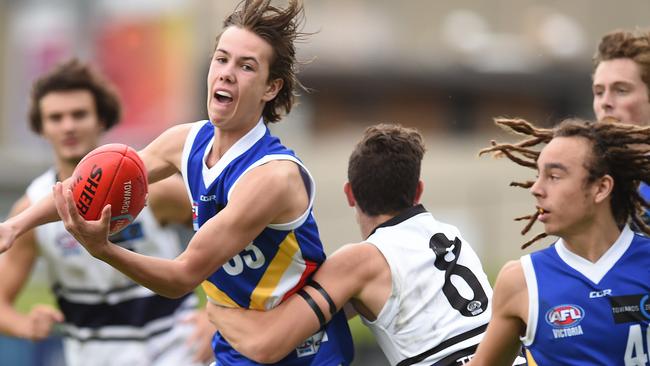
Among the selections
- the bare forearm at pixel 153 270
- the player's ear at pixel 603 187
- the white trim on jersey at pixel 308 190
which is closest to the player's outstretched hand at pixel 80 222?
the bare forearm at pixel 153 270

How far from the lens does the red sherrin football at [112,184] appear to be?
17.5ft

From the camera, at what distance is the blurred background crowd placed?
26.2m

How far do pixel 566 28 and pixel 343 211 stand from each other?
53.0 ft

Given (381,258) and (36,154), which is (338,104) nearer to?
(36,154)

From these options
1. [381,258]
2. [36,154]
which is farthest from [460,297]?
[36,154]

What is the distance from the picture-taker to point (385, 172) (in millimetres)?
6012

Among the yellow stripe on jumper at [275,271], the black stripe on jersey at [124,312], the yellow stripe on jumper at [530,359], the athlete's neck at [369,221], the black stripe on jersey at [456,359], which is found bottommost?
the black stripe on jersey at [124,312]

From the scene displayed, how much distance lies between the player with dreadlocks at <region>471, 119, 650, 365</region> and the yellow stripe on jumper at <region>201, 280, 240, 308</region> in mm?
1188

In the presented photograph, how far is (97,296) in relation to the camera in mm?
8047

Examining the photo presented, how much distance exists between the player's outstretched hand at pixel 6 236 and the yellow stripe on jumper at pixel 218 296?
906 mm

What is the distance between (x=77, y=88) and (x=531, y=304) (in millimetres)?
4071

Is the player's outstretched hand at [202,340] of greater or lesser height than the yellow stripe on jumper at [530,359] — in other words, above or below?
below

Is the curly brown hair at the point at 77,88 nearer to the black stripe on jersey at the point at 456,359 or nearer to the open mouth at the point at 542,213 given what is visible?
the black stripe on jersey at the point at 456,359

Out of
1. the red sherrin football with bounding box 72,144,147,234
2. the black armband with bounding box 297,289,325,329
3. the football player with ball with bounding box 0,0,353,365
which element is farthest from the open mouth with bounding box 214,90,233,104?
the black armband with bounding box 297,289,325,329
